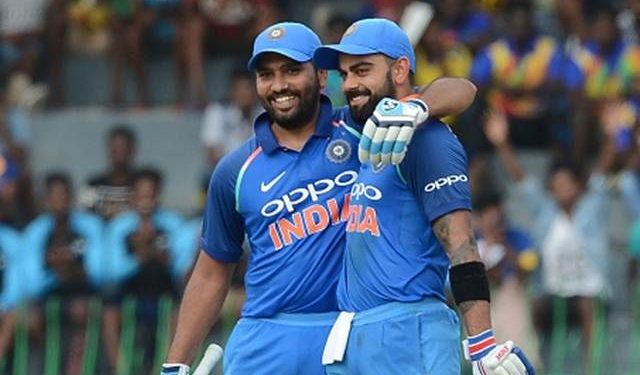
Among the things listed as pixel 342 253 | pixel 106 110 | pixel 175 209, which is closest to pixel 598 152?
pixel 175 209

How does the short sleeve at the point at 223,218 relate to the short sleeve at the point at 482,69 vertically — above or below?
below

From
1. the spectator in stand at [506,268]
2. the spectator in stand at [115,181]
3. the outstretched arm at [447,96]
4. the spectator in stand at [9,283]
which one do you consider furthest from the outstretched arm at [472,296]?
the spectator in stand at [115,181]

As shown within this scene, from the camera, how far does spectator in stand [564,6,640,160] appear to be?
16156 millimetres

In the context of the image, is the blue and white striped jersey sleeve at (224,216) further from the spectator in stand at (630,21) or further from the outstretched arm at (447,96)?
the spectator in stand at (630,21)

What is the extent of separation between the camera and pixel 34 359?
14938 mm

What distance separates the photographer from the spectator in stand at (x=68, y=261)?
14867mm

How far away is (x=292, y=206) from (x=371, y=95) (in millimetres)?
880

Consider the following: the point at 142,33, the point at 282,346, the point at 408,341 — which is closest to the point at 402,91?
the point at 408,341

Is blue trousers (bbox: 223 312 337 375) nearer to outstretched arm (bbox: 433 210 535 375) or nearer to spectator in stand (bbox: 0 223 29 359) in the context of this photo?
outstretched arm (bbox: 433 210 535 375)

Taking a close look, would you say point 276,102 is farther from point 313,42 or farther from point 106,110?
point 106,110

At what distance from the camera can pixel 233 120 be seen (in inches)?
655

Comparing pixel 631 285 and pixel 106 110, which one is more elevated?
pixel 106 110

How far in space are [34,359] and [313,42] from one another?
6489mm

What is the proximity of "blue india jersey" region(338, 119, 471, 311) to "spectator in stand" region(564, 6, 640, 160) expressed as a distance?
7.55m
